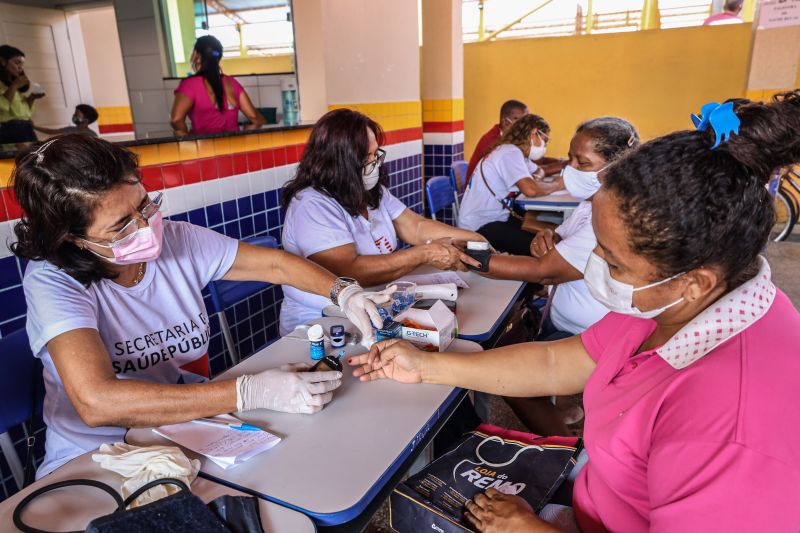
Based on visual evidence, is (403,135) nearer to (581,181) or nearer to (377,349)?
(581,181)

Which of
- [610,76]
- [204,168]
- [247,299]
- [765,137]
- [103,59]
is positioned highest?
[103,59]

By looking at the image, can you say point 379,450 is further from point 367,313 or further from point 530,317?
point 530,317

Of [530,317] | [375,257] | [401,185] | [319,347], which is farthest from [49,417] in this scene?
[401,185]

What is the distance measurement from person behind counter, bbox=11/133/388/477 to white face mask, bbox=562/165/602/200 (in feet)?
5.65

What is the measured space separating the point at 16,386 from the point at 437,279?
52.7 inches

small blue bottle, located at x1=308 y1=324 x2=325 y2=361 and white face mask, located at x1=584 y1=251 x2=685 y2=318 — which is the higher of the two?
white face mask, located at x1=584 y1=251 x2=685 y2=318

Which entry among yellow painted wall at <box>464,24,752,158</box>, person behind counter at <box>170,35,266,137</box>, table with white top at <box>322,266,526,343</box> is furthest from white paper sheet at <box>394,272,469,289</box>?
yellow painted wall at <box>464,24,752,158</box>

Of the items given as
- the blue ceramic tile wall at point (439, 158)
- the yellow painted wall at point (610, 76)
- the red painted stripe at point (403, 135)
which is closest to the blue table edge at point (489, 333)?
the red painted stripe at point (403, 135)

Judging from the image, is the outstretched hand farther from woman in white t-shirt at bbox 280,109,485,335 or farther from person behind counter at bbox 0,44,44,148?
person behind counter at bbox 0,44,44,148

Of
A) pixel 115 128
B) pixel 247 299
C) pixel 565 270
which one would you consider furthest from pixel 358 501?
pixel 115 128

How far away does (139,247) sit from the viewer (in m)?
1.34

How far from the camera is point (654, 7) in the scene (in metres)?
7.64

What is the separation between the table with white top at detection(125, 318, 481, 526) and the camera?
0.95 metres

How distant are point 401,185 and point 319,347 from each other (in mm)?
3434
